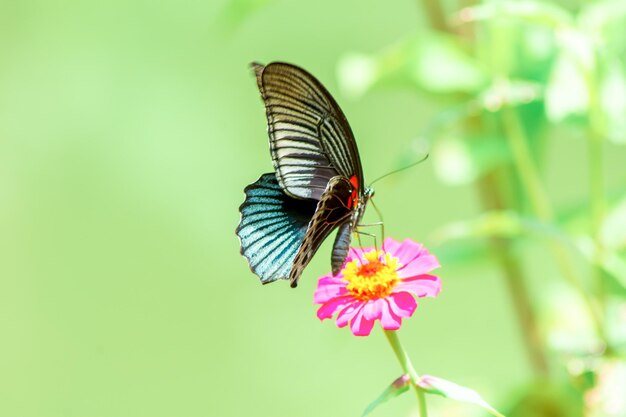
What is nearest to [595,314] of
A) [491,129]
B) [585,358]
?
[585,358]

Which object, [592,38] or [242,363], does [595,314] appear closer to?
[592,38]

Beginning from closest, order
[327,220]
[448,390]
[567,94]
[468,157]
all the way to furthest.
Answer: [448,390], [327,220], [567,94], [468,157]

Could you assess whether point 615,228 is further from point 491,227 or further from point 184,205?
point 184,205

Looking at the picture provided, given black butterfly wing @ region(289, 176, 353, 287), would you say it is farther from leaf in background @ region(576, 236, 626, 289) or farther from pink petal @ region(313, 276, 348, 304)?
leaf in background @ region(576, 236, 626, 289)

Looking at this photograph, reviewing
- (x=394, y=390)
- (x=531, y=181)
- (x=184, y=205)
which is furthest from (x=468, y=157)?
(x=184, y=205)

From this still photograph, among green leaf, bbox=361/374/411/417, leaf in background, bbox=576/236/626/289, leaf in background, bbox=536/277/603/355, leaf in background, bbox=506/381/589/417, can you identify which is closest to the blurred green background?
leaf in background, bbox=536/277/603/355
